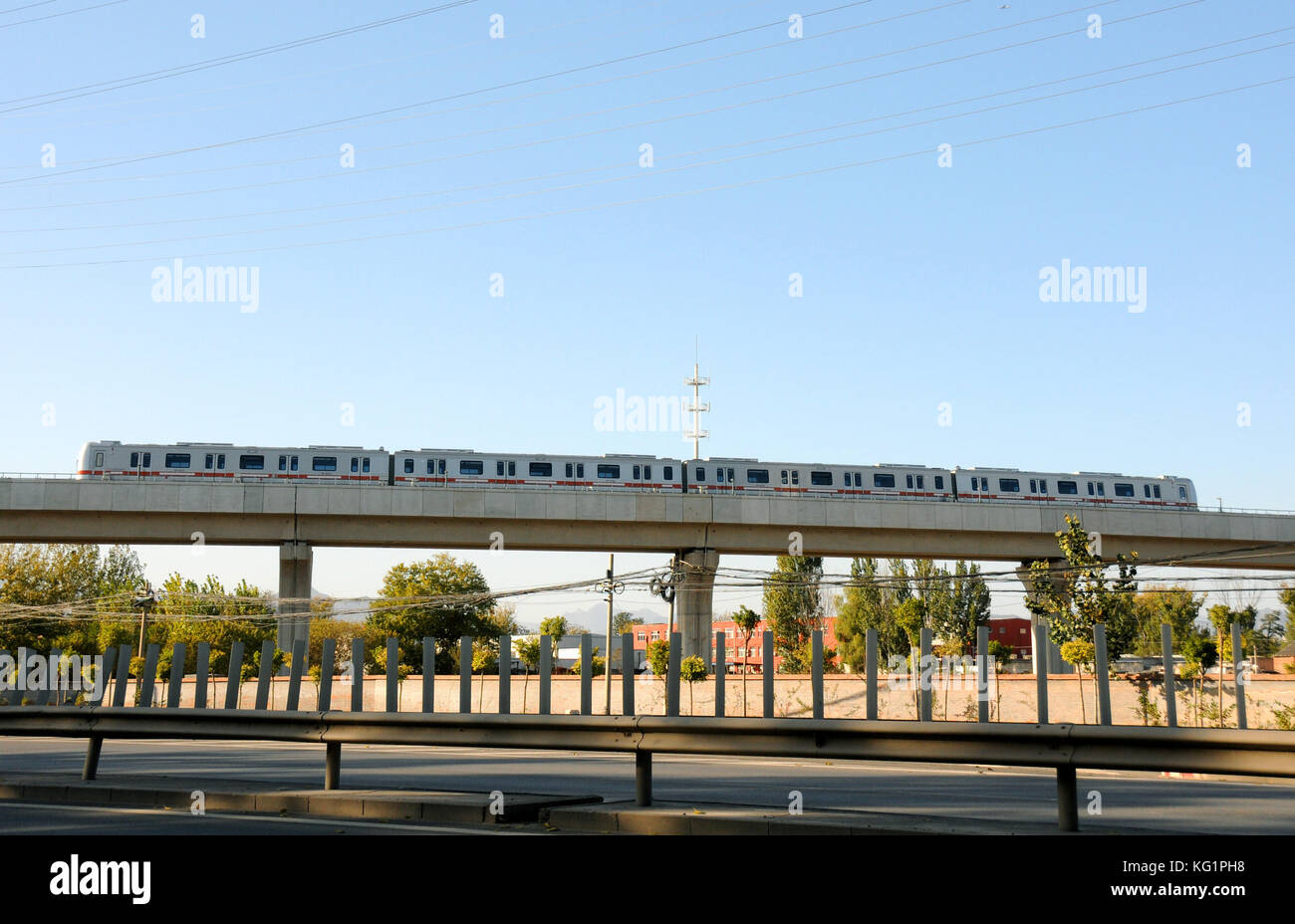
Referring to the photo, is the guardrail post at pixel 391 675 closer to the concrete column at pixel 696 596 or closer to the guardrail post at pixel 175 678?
the guardrail post at pixel 175 678

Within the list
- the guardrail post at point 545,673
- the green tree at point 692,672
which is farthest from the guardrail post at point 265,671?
the green tree at point 692,672

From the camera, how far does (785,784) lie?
14.2 meters

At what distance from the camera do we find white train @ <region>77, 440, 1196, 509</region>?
2010 inches

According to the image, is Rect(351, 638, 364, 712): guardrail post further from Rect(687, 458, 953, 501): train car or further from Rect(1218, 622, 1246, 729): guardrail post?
Rect(687, 458, 953, 501): train car

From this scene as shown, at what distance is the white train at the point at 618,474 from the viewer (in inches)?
2010

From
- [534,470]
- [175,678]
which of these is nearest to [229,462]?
[534,470]

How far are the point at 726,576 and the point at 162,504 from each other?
22.5m

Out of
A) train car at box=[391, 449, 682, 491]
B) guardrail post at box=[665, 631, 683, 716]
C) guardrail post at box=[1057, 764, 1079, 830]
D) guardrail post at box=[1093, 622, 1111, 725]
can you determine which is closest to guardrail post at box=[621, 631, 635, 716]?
guardrail post at box=[665, 631, 683, 716]

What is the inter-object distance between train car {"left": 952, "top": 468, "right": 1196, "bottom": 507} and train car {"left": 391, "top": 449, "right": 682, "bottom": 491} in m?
14.8
